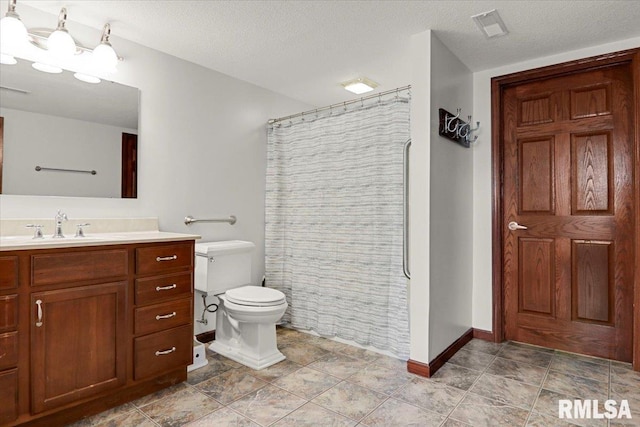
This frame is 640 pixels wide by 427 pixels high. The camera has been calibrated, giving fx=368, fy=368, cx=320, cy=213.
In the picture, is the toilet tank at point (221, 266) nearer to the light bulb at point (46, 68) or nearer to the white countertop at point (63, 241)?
the white countertop at point (63, 241)

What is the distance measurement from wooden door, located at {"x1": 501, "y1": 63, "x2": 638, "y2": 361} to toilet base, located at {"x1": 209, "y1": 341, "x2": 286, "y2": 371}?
6.07 feet

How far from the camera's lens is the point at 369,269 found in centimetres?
270

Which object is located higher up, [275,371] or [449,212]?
[449,212]

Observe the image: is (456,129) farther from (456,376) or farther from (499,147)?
(456,376)

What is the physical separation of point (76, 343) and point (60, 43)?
162cm

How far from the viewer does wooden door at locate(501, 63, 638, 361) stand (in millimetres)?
2508

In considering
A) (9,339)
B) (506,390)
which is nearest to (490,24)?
(506,390)

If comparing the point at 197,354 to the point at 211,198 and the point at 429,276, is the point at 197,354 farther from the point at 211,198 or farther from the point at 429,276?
the point at 429,276

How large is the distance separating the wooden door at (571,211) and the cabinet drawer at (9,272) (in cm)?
310

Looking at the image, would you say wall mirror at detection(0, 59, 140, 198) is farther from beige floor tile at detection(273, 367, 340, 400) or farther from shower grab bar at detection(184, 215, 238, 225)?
beige floor tile at detection(273, 367, 340, 400)

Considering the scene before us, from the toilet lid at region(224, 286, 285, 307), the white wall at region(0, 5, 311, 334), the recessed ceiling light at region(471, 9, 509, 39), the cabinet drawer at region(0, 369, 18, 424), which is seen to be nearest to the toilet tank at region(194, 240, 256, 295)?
the toilet lid at region(224, 286, 285, 307)

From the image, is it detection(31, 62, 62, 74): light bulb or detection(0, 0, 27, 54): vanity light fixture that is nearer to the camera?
detection(0, 0, 27, 54): vanity light fixture

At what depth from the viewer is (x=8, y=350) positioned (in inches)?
61.4

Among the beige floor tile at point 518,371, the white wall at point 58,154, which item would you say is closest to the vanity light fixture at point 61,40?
the white wall at point 58,154
